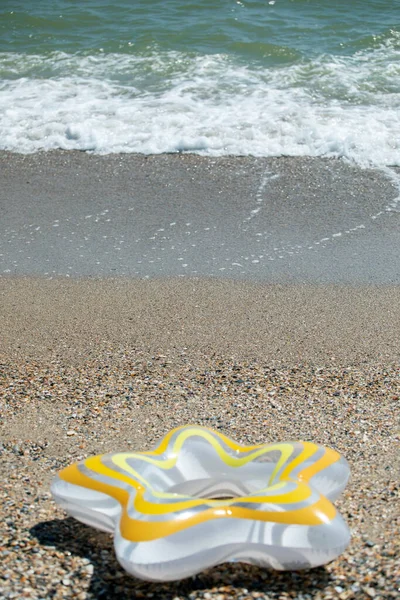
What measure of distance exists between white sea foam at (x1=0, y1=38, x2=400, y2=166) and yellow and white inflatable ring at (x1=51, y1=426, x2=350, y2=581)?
444cm

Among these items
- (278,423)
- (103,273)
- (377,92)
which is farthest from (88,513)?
(377,92)

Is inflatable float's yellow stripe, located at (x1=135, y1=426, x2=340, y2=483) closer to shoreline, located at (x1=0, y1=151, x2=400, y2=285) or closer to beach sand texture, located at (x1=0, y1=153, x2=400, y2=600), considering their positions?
beach sand texture, located at (x1=0, y1=153, x2=400, y2=600)

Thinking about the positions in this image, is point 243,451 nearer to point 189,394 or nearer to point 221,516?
point 221,516

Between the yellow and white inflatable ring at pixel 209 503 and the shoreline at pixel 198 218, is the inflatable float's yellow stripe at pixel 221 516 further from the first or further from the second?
the shoreline at pixel 198 218

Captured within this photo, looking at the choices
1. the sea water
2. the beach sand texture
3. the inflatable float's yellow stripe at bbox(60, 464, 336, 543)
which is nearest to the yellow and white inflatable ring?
the inflatable float's yellow stripe at bbox(60, 464, 336, 543)

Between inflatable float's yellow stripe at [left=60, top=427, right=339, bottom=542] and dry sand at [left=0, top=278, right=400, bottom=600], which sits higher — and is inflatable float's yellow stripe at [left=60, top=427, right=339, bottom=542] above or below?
above

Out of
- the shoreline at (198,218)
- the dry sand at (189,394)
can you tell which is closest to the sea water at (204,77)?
the shoreline at (198,218)

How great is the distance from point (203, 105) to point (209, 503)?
5.96 m

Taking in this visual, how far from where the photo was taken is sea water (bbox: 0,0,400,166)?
665 centimetres

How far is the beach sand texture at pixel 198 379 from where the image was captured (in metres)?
2.01

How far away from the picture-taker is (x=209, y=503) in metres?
1.97

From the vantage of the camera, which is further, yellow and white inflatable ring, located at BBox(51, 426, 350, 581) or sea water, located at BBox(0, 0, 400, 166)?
sea water, located at BBox(0, 0, 400, 166)

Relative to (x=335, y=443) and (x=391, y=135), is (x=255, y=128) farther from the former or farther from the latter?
(x=335, y=443)

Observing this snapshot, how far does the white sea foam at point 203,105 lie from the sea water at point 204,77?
2cm
